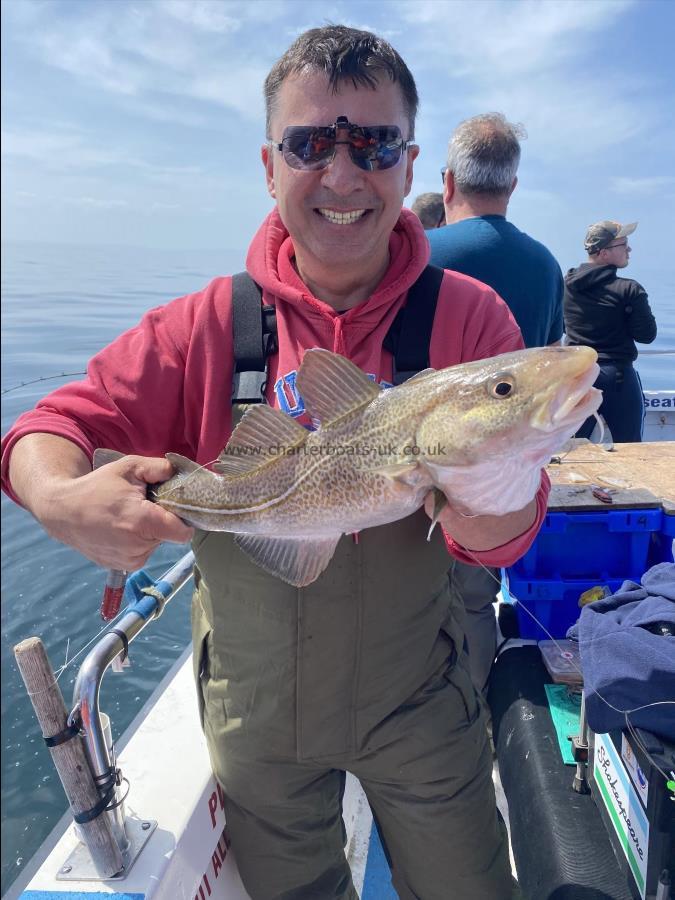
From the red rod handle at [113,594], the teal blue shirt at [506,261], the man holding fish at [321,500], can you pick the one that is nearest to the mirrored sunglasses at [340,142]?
the man holding fish at [321,500]

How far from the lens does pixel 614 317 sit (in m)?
6.65

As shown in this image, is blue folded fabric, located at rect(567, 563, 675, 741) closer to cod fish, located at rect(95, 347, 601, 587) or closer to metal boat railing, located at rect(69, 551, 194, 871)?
cod fish, located at rect(95, 347, 601, 587)

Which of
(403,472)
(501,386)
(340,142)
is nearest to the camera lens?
(501,386)

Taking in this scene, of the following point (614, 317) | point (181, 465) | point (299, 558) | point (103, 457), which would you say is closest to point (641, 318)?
point (614, 317)

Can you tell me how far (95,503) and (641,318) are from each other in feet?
21.4

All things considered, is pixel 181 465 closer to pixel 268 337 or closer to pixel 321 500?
pixel 321 500

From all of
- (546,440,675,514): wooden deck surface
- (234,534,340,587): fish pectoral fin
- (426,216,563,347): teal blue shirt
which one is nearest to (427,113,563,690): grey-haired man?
(426,216,563,347): teal blue shirt

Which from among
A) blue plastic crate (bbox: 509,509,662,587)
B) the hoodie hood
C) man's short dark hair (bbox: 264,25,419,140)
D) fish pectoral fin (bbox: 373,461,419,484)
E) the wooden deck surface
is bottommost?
blue plastic crate (bbox: 509,509,662,587)

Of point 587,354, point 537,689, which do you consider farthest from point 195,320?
point 537,689

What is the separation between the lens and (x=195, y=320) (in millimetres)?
2232

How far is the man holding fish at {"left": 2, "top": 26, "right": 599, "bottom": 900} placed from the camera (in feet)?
5.94

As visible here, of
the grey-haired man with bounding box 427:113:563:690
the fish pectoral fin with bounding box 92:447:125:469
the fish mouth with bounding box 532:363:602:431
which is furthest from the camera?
the grey-haired man with bounding box 427:113:563:690

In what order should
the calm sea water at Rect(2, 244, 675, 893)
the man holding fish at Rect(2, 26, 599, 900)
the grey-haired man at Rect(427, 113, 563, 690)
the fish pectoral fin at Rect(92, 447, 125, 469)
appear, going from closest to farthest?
the man holding fish at Rect(2, 26, 599, 900)
the fish pectoral fin at Rect(92, 447, 125, 469)
the grey-haired man at Rect(427, 113, 563, 690)
the calm sea water at Rect(2, 244, 675, 893)

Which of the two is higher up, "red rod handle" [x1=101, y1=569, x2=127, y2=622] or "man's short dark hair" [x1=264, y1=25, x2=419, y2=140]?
"man's short dark hair" [x1=264, y1=25, x2=419, y2=140]
